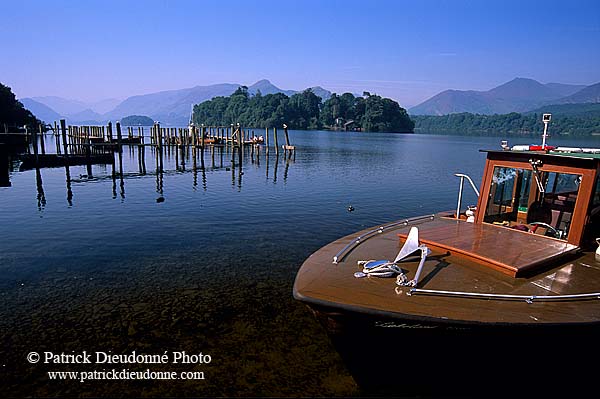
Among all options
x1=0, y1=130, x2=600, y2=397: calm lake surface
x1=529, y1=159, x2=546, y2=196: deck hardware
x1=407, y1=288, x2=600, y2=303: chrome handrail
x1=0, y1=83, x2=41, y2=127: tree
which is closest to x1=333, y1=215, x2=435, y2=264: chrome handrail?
x1=407, y1=288, x2=600, y2=303: chrome handrail

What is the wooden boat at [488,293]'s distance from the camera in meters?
5.62

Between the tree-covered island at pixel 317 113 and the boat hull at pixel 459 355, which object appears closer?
the boat hull at pixel 459 355

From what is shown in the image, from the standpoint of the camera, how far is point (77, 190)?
1006 inches

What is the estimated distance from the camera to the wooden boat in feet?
18.5

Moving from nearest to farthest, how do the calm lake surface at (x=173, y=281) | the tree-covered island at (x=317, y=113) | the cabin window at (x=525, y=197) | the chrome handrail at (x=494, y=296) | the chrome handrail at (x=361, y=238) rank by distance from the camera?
1. the chrome handrail at (x=494, y=296)
2. the calm lake surface at (x=173, y=281)
3. the chrome handrail at (x=361, y=238)
4. the cabin window at (x=525, y=197)
5. the tree-covered island at (x=317, y=113)

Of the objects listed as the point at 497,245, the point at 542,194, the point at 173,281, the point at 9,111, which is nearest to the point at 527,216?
the point at 542,194

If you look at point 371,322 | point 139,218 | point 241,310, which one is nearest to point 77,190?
point 139,218

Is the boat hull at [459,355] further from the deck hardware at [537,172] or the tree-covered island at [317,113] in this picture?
the tree-covered island at [317,113]

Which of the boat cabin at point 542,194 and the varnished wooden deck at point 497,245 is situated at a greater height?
the boat cabin at point 542,194

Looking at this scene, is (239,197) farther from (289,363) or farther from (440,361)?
(440,361)

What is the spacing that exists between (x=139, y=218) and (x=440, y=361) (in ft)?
53.5

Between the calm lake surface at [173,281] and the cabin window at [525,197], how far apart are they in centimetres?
520

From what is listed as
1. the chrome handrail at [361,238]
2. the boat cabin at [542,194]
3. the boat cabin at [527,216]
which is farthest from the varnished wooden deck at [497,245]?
the chrome handrail at [361,238]

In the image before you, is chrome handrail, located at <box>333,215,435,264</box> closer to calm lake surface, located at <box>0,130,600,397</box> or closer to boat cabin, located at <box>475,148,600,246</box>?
boat cabin, located at <box>475,148,600,246</box>
